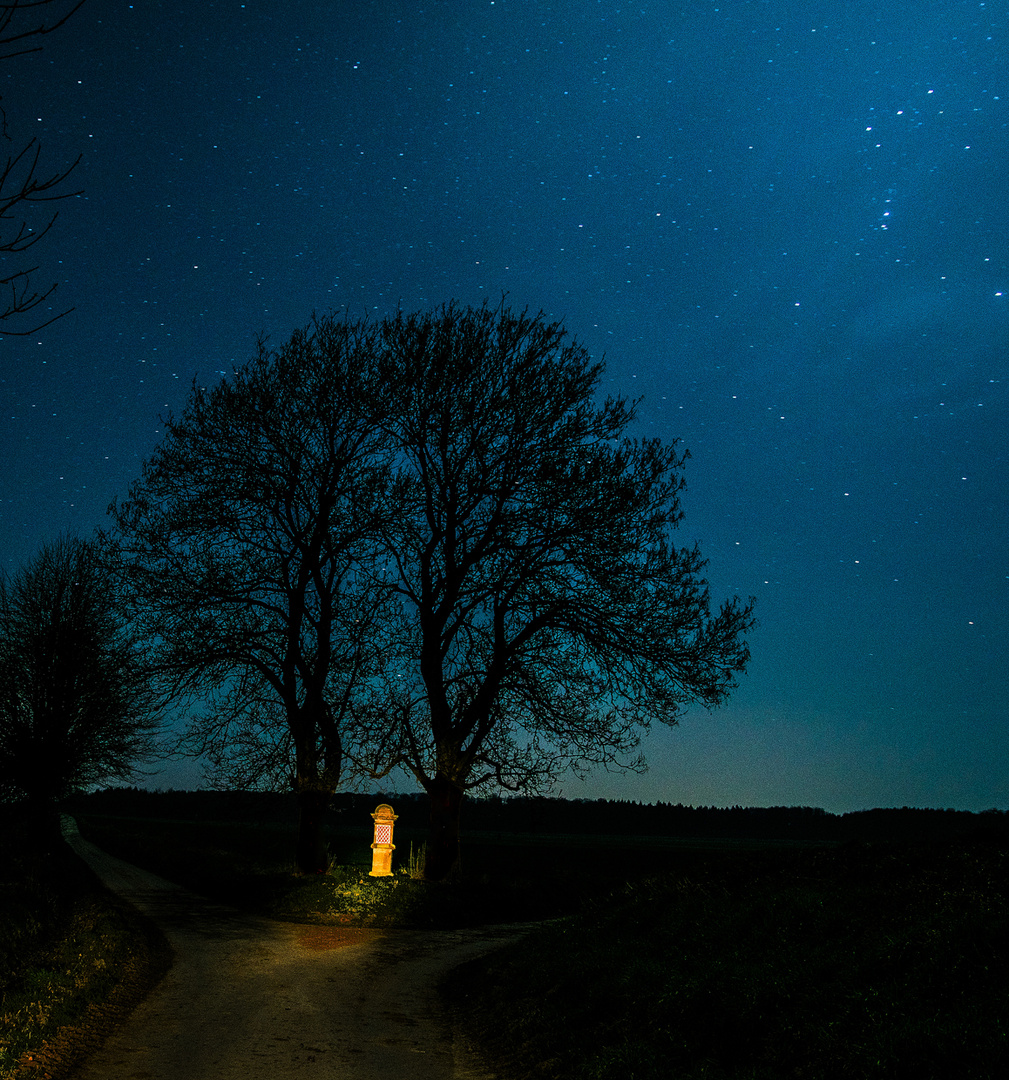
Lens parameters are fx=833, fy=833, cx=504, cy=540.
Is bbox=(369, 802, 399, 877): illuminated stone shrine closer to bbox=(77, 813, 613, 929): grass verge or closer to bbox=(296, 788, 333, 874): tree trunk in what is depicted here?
bbox=(77, 813, 613, 929): grass verge

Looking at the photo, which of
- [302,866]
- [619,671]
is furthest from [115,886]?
[619,671]

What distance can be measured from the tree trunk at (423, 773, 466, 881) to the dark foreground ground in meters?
6.27

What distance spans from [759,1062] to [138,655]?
16776 millimetres

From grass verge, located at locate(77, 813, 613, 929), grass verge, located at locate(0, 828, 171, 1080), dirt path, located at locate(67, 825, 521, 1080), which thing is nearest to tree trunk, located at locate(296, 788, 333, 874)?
grass verge, located at locate(77, 813, 613, 929)

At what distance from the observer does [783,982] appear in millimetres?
6820

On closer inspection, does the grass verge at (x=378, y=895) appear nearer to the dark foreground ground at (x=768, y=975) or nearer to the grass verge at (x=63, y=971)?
the grass verge at (x=63, y=971)

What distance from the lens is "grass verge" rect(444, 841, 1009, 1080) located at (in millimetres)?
5602

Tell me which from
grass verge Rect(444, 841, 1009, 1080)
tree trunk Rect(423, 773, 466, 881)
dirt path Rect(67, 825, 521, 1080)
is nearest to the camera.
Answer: grass verge Rect(444, 841, 1009, 1080)

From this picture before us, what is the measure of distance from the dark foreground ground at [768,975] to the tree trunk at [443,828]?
247 inches

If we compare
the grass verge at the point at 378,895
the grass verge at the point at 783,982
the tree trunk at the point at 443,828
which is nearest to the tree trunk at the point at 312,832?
the grass verge at the point at 378,895

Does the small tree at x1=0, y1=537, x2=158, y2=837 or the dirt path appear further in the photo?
the small tree at x1=0, y1=537, x2=158, y2=837

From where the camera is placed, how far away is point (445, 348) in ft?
64.6

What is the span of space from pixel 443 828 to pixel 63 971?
410 inches

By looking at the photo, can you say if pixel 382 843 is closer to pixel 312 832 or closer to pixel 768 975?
pixel 312 832
